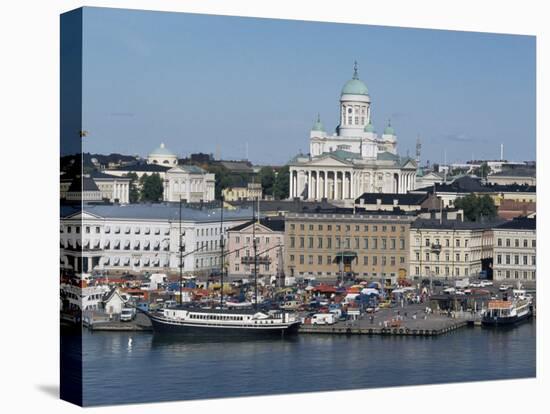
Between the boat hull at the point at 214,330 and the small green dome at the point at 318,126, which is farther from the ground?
the small green dome at the point at 318,126

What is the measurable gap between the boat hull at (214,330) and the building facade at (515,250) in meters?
2.29

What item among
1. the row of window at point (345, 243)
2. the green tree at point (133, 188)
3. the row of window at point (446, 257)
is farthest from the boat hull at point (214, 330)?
the row of window at point (446, 257)

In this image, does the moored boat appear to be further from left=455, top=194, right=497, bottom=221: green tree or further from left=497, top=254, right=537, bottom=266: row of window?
left=455, top=194, right=497, bottom=221: green tree

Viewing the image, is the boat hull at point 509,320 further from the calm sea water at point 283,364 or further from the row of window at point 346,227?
the row of window at point 346,227

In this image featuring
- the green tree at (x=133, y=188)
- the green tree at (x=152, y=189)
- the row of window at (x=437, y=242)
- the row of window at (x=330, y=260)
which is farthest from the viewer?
the row of window at (x=437, y=242)

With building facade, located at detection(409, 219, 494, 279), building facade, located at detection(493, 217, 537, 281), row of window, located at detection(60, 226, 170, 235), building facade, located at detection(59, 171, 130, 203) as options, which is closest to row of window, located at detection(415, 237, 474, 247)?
building facade, located at detection(409, 219, 494, 279)

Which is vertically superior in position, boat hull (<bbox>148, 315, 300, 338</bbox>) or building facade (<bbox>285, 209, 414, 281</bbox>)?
building facade (<bbox>285, 209, 414, 281</bbox>)

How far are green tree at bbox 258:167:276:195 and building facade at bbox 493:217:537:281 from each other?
2.38 meters

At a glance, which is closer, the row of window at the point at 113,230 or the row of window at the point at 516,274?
the row of window at the point at 113,230

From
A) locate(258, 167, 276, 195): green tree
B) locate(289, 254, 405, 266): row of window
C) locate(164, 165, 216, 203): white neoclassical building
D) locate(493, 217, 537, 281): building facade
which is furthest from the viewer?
locate(258, 167, 276, 195): green tree

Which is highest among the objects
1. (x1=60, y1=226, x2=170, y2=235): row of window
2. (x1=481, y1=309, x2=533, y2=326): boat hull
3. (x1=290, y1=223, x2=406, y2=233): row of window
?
(x1=290, y1=223, x2=406, y2=233): row of window

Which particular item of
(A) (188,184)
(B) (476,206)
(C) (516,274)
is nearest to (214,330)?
(A) (188,184)

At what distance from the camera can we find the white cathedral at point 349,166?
68.7 feet

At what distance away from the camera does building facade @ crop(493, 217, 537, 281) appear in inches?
822
